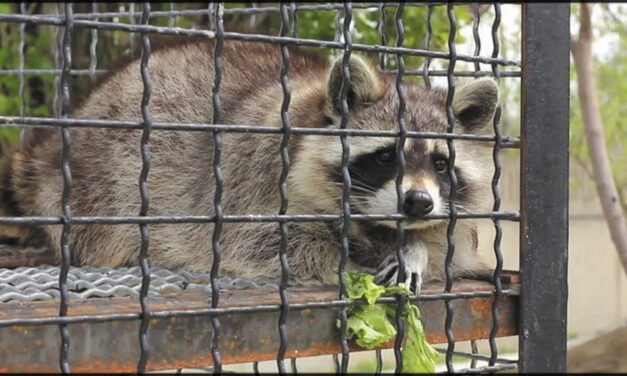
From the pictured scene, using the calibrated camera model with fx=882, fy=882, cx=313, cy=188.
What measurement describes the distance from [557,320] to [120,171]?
2072 mm

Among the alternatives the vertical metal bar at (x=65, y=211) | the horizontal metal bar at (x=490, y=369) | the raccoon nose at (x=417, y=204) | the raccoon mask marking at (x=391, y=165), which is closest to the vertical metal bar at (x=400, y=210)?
the raccoon nose at (x=417, y=204)

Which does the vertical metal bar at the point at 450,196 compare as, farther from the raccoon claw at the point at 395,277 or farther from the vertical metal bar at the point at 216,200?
the vertical metal bar at the point at 216,200

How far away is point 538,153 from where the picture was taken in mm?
2965

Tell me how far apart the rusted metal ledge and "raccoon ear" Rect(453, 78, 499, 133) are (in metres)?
0.92

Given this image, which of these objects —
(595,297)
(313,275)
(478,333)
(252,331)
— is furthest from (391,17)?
(595,297)

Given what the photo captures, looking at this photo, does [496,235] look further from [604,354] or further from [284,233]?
[604,354]

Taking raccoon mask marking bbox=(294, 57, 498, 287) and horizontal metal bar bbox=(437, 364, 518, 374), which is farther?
raccoon mask marking bbox=(294, 57, 498, 287)

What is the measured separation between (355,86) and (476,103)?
490 mm

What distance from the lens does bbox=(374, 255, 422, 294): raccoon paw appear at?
2.86m

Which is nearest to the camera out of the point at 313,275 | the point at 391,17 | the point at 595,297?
the point at 313,275

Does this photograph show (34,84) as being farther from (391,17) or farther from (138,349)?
(138,349)

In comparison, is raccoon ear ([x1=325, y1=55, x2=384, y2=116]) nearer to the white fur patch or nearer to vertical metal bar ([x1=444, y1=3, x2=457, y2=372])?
the white fur patch

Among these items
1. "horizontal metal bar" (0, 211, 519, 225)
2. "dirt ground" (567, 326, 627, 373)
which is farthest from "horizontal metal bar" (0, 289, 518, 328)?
"dirt ground" (567, 326, 627, 373)

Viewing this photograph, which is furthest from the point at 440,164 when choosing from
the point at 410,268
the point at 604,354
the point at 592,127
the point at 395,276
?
the point at 604,354
